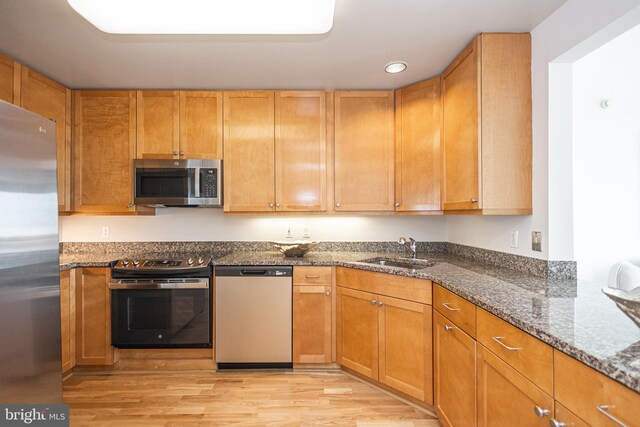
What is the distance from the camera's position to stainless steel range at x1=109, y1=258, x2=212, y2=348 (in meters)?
2.41

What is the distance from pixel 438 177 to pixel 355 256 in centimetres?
95

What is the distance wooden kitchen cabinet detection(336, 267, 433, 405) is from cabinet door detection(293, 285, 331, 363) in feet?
0.35

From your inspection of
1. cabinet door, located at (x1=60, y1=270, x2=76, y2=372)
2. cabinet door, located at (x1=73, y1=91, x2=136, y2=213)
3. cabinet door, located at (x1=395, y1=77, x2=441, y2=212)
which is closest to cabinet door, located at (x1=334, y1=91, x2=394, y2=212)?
cabinet door, located at (x1=395, y1=77, x2=441, y2=212)

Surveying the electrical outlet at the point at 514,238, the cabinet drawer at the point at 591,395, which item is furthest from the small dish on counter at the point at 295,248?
the cabinet drawer at the point at 591,395

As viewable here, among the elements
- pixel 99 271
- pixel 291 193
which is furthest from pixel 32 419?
pixel 291 193

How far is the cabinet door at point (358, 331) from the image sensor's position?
220 centimetres

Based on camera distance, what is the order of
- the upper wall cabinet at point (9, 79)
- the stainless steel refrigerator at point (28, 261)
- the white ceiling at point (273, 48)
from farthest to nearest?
the upper wall cabinet at point (9, 79), the white ceiling at point (273, 48), the stainless steel refrigerator at point (28, 261)

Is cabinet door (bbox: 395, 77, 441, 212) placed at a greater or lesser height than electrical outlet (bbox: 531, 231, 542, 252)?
greater

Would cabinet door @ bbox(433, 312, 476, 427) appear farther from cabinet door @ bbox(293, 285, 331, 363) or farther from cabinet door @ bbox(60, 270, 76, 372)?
cabinet door @ bbox(60, 270, 76, 372)

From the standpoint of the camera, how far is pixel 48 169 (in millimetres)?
1441

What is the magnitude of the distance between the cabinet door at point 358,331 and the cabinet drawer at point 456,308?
504mm

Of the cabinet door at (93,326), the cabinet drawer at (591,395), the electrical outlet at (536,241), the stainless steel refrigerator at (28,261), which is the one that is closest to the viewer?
the cabinet drawer at (591,395)

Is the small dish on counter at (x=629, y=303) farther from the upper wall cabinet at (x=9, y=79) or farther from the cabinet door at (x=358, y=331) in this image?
the upper wall cabinet at (x=9, y=79)

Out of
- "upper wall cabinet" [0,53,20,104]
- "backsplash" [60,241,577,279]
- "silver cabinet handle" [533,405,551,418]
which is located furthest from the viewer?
"backsplash" [60,241,577,279]
